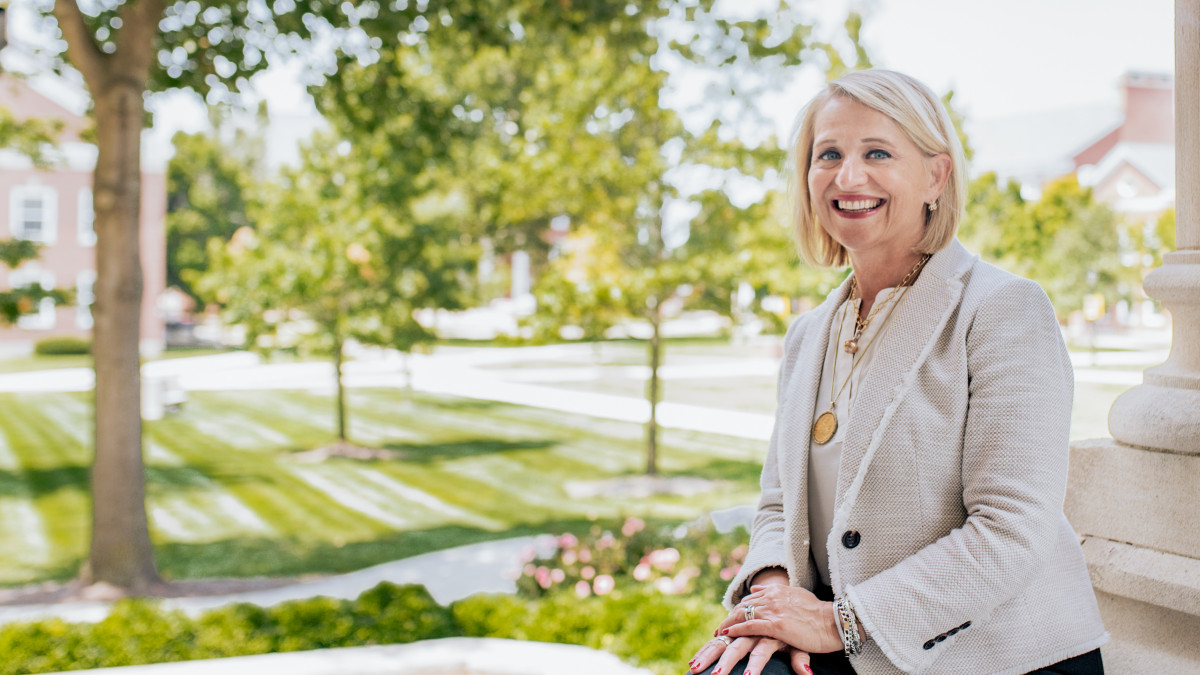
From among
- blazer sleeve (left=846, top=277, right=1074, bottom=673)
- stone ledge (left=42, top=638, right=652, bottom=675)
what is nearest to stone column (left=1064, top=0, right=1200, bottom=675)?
blazer sleeve (left=846, top=277, right=1074, bottom=673)

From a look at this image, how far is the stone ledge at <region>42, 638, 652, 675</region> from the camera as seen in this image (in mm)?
2918

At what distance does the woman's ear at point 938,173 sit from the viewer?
4.84 feet

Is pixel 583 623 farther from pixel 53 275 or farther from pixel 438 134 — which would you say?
pixel 53 275

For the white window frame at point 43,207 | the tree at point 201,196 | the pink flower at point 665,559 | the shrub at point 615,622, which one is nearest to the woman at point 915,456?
the shrub at point 615,622

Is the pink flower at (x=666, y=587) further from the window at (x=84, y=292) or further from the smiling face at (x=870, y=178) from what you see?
the window at (x=84, y=292)

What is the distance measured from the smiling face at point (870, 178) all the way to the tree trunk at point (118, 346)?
6.07m

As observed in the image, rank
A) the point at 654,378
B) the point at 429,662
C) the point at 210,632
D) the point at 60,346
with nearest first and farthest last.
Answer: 1. the point at 429,662
2. the point at 210,632
3. the point at 654,378
4. the point at 60,346

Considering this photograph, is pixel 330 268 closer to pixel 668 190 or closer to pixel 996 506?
pixel 668 190

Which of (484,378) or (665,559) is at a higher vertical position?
(665,559)

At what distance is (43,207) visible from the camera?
1061 inches

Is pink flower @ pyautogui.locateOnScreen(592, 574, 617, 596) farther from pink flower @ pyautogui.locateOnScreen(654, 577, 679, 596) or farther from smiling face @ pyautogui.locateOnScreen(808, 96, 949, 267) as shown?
smiling face @ pyautogui.locateOnScreen(808, 96, 949, 267)

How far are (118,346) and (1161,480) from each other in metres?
6.44

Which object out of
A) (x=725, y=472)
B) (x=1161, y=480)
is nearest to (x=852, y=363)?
(x=1161, y=480)

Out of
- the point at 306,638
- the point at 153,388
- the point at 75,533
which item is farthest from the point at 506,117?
the point at 306,638
